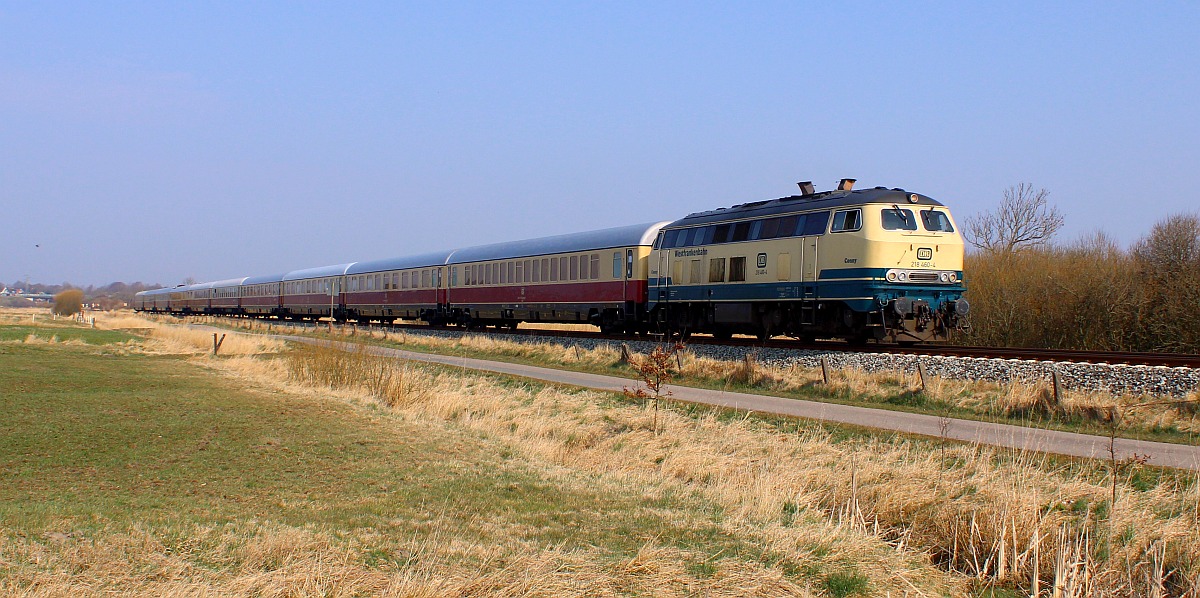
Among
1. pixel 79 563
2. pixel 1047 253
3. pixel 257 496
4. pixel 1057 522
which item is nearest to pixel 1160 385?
pixel 1057 522

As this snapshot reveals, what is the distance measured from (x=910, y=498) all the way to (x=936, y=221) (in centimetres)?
1474

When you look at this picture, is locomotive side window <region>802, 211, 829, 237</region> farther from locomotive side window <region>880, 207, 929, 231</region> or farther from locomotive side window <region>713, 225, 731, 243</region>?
locomotive side window <region>713, 225, 731, 243</region>

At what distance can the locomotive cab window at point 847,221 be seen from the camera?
892 inches

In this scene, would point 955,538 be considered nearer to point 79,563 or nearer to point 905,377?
point 79,563

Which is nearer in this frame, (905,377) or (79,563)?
(79,563)

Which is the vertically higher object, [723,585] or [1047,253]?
[1047,253]

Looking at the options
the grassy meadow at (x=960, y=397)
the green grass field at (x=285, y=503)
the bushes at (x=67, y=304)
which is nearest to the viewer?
the green grass field at (x=285, y=503)

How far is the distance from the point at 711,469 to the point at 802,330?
13630 millimetres

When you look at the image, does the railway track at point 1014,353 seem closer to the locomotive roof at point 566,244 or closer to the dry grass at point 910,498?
the locomotive roof at point 566,244

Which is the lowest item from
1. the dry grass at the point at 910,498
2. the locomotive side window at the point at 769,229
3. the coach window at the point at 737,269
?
the dry grass at the point at 910,498

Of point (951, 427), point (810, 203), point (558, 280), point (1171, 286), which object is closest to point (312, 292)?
point (558, 280)

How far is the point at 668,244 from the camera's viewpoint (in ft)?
96.0

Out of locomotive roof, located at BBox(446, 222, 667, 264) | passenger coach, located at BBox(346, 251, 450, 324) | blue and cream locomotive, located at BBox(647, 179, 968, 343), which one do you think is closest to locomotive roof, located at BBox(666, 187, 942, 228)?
blue and cream locomotive, located at BBox(647, 179, 968, 343)

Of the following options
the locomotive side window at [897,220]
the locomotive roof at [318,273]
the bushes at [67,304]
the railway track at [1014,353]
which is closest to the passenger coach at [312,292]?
the locomotive roof at [318,273]
